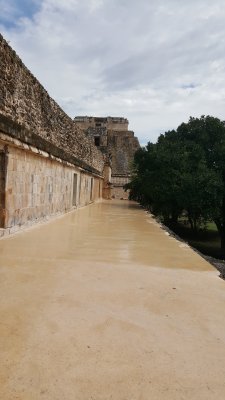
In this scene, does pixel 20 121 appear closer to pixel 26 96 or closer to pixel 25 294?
pixel 26 96

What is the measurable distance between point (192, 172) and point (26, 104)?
29.6ft

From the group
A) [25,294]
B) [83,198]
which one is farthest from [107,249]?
[83,198]

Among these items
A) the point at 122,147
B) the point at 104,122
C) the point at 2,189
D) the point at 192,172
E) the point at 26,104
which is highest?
the point at 104,122

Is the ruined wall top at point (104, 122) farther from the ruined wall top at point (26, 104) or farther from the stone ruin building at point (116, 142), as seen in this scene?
the ruined wall top at point (26, 104)

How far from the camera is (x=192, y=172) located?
44.7 feet

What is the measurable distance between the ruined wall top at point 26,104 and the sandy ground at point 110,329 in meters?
2.81

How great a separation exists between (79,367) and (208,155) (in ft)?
49.3

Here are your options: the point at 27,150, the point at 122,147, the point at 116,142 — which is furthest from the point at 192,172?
the point at 116,142

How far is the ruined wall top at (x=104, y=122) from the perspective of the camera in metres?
43.4

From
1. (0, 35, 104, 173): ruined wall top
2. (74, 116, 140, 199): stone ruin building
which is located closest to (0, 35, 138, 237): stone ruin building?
(0, 35, 104, 173): ruined wall top

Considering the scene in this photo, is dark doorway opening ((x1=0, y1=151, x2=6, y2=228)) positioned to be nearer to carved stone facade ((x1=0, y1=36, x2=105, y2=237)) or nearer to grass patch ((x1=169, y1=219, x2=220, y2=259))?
carved stone facade ((x1=0, y1=36, x2=105, y2=237))

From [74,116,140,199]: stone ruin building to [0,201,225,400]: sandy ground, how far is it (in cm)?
2619

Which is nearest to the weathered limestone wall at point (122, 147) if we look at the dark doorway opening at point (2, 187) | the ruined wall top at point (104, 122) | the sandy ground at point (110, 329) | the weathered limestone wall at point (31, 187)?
the ruined wall top at point (104, 122)

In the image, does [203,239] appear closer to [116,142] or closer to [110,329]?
[110,329]
